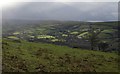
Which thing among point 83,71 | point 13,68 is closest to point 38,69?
point 13,68

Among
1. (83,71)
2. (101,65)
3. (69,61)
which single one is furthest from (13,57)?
(101,65)

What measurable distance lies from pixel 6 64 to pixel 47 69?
469 centimetres

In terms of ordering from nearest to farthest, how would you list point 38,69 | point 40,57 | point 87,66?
point 38,69 < point 87,66 < point 40,57

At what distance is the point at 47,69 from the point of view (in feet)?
89.5

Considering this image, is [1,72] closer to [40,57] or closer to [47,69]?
[47,69]

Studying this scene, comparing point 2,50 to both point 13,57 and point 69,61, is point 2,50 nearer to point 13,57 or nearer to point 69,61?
point 13,57

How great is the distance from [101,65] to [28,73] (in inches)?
437

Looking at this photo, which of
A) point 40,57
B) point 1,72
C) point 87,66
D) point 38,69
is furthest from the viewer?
point 40,57

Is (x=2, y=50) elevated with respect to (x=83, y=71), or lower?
elevated

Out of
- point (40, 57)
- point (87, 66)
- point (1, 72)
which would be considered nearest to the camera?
point (1, 72)

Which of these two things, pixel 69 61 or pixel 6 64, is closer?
pixel 6 64

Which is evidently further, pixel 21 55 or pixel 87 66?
pixel 21 55

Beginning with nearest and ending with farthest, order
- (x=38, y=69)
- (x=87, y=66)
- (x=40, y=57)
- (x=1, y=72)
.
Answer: (x=1, y=72) → (x=38, y=69) → (x=87, y=66) → (x=40, y=57)

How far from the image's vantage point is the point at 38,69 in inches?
1058
